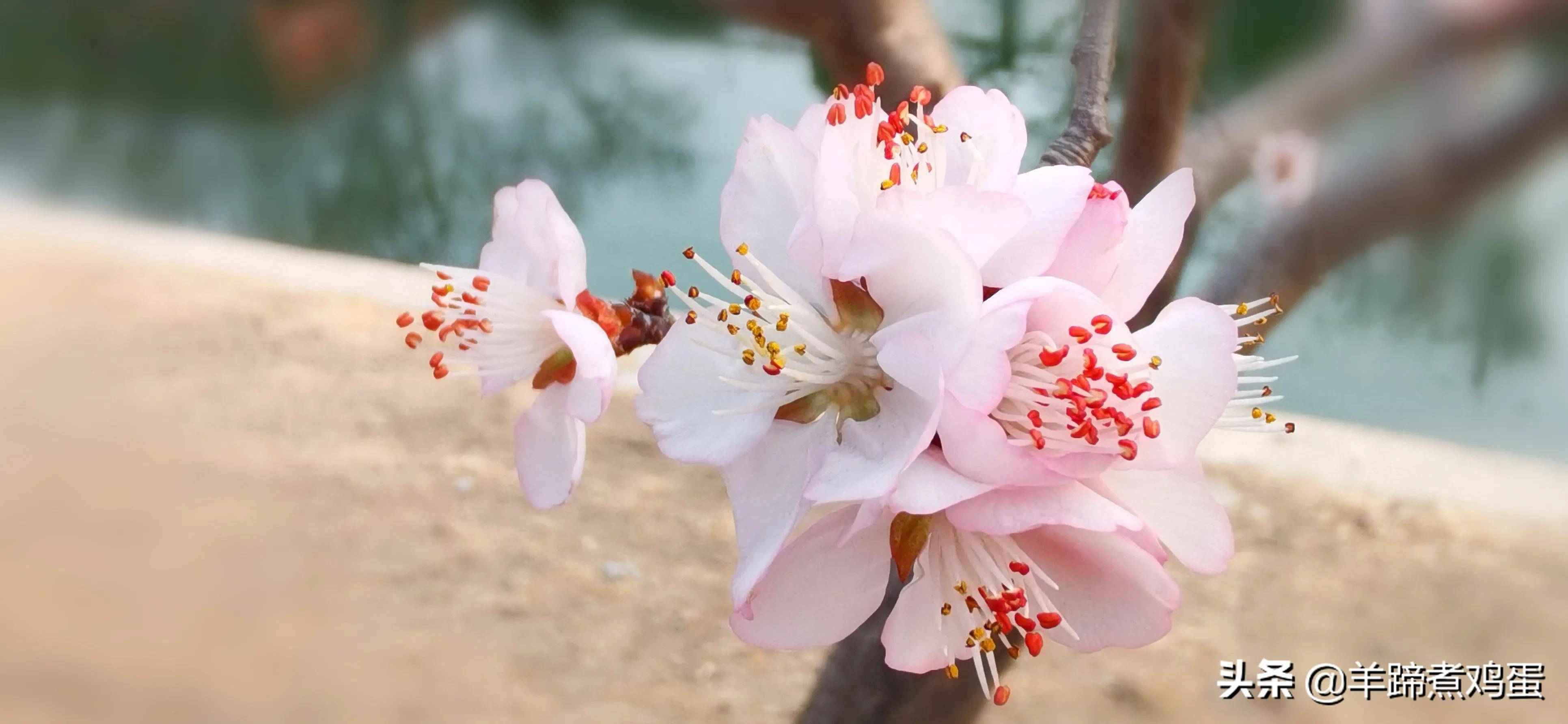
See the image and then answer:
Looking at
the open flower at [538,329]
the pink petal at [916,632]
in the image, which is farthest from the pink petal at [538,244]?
the pink petal at [916,632]

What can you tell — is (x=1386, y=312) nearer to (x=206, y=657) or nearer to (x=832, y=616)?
(x=832, y=616)

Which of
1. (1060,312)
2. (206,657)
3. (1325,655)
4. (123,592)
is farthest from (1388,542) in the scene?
(123,592)

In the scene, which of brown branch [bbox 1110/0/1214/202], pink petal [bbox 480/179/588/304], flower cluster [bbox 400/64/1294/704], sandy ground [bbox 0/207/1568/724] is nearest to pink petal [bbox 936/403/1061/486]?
flower cluster [bbox 400/64/1294/704]

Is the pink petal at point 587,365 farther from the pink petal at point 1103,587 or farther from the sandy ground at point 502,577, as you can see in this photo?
the sandy ground at point 502,577

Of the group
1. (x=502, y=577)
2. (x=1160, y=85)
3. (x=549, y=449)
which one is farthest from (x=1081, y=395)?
(x=502, y=577)

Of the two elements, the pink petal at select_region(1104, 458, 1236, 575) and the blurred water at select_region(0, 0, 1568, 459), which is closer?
the pink petal at select_region(1104, 458, 1236, 575)

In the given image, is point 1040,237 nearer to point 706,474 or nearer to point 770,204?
point 770,204

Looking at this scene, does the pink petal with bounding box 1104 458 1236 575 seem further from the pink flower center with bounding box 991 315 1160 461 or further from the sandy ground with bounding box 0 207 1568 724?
the sandy ground with bounding box 0 207 1568 724
